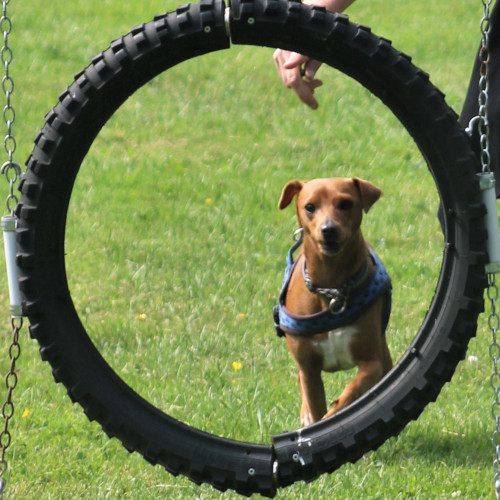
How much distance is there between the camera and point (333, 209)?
4406 mm

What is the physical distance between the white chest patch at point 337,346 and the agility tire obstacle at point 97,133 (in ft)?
1.78

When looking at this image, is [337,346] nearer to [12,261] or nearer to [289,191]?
[289,191]

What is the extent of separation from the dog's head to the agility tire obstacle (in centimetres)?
52

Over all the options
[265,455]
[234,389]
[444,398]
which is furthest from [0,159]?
[265,455]

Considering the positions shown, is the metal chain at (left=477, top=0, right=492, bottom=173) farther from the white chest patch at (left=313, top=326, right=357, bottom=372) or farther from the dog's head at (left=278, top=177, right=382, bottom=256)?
the white chest patch at (left=313, top=326, right=357, bottom=372)

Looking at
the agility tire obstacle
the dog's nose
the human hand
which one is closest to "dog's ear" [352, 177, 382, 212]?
the dog's nose

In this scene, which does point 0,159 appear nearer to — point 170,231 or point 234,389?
point 170,231

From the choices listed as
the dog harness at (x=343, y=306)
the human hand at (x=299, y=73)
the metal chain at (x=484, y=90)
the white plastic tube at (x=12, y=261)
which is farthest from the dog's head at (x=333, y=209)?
the white plastic tube at (x=12, y=261)

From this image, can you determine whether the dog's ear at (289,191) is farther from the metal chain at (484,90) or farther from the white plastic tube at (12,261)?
the white plastic tube at (12,261)

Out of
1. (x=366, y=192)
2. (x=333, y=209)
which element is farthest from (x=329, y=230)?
(x=366, y=192)

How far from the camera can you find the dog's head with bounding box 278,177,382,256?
4.37m

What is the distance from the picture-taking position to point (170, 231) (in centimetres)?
797

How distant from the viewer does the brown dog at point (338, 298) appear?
14.6 ft

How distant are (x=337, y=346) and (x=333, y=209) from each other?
0.67m
